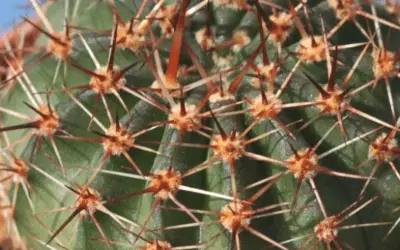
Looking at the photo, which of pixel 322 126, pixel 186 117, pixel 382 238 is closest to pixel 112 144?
pixel 186 117

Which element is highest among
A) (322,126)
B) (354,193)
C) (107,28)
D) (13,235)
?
(107,28)

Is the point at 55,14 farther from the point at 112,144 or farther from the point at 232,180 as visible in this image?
the point at 232,180

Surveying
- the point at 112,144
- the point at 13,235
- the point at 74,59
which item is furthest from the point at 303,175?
the point at 13,235

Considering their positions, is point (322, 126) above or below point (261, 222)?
above

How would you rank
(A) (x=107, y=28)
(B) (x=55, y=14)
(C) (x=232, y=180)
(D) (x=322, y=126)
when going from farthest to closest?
(B) (x=55, y=14) < (A) (x=107, y=28) < (D) (x=322, y=126) < (C) (x=232, y=180)

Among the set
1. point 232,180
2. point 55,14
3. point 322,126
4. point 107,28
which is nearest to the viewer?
point 232,180

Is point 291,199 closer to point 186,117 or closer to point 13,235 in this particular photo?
point 186,117

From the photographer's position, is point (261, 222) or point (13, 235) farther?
point (13, 235)
